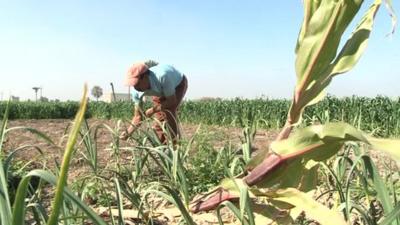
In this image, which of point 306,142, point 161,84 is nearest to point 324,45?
point 306,142

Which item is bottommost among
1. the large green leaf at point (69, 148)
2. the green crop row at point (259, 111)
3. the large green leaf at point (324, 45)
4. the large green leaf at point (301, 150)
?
the green crop row at point (259, 111)

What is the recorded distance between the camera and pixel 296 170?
4.34 ft

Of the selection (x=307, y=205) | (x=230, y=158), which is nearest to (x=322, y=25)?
(x=307, y=205)

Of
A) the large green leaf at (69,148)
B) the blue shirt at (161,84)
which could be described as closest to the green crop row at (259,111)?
the blue shirt at (161,84)

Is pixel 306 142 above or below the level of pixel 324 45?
below

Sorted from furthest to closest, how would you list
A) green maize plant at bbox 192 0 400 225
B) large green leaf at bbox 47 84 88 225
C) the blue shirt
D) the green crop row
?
the green crop row
the blue shirt
green maize plant at bbox 192 0 400 225
large green leaf at bbox 47 84 88 225

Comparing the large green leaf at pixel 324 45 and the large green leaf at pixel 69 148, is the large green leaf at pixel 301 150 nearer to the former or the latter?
the large green leaf at pixel 324 45

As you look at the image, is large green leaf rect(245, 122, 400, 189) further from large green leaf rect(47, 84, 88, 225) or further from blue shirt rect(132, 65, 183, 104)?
blue shirt rect(132, 65, 183, 104)

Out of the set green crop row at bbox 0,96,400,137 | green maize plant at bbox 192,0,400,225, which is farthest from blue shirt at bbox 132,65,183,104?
green maize plant at bbox 192,0,400,225

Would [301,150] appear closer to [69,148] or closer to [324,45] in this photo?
[324,45]

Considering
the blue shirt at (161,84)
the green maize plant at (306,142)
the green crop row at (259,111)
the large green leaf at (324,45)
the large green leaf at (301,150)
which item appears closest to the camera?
the large green leaf at (301,150)

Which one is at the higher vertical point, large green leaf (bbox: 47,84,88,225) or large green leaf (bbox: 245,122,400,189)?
large green leaf (bbox: 47,84,88,225)

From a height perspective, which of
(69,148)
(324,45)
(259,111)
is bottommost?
(259,111)

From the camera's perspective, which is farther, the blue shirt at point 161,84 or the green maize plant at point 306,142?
the blue shirt at point 161,84
